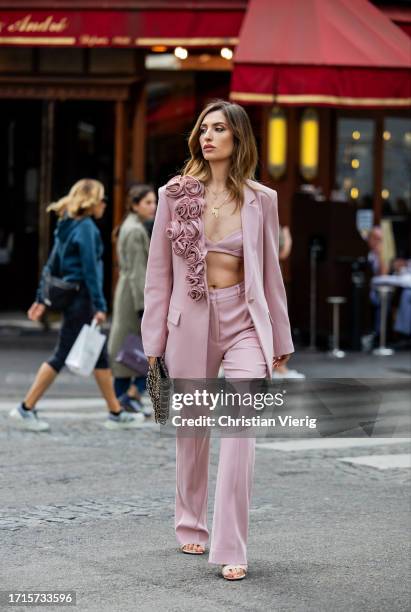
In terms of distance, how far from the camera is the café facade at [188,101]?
16234 millimetres

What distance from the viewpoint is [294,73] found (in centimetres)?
1590

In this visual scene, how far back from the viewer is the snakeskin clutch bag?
6184 millimetres

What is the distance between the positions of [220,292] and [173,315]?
8.8 inches

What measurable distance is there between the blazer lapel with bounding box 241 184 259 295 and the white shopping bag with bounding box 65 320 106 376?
4.10 m

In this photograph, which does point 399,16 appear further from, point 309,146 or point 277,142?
point 277,142

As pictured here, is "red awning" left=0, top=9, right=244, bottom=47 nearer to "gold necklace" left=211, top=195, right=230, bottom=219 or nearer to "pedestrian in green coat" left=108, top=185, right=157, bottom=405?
"pedestrian in green coat" left=108, top=185, right=157, bottom=405

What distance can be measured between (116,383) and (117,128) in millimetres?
7049

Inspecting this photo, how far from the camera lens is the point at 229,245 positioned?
244 inches

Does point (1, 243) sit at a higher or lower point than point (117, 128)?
lower

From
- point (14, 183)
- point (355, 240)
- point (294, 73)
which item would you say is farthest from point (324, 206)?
point (14, 183)

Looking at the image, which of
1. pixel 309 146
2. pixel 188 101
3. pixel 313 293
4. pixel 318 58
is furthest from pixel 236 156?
pixel 188 101

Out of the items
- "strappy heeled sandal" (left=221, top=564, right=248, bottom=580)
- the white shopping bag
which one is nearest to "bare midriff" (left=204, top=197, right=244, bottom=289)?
"strappy heeled sandal" (left=221, top=564, right=248, bottom=580)

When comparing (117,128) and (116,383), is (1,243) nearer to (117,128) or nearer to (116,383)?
(117,128)

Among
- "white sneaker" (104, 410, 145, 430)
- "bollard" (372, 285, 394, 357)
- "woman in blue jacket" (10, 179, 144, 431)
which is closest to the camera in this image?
"woman in blue jacket" (10, 179, 144, 431)
